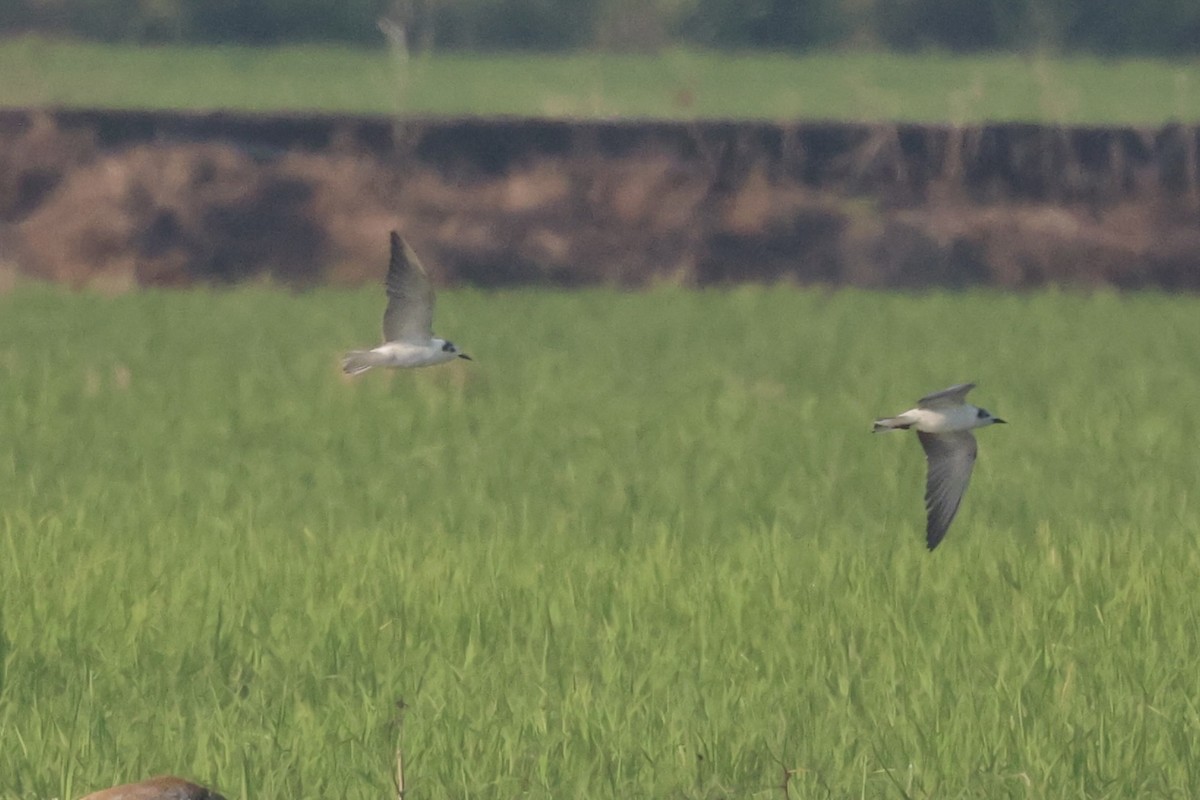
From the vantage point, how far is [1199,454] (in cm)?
1130

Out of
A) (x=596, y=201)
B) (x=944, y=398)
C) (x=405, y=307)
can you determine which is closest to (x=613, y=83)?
(x=596, y=201)

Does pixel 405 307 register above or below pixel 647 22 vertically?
below

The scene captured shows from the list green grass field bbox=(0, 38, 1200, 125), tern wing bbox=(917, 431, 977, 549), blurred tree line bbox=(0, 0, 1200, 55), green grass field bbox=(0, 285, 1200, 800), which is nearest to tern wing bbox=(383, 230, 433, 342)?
green grass field bbox=(0, 285, 1200, 800)

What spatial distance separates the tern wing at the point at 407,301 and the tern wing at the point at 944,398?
1.38 metres

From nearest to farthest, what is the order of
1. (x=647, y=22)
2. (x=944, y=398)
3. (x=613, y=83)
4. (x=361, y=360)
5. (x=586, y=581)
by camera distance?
1. (x=944, y=398)
2. (x=361, y=360)
3. (x=586, y=581)
4. (x=613, y=83)
5. (x=647, y=22)

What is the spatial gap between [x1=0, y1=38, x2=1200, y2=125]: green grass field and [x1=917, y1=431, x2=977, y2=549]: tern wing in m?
21.7

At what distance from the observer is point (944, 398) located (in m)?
6.07

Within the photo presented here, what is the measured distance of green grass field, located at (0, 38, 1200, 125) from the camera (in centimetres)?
3150

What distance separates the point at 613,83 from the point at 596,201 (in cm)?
1115

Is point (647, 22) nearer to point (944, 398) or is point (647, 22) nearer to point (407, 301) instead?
point (407, 301)

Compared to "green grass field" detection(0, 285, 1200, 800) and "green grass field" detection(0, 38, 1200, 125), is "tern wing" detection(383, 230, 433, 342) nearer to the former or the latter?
"green grass field" detection(0, 285, 1200, 800)

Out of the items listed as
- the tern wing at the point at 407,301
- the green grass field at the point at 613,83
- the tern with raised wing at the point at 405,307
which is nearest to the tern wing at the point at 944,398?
the tern with raised wing at the point at 405,307

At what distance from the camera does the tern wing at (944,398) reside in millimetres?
5848

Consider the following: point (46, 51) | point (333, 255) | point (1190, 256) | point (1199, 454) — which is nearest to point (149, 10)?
point (46, 51)
